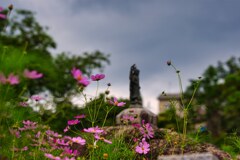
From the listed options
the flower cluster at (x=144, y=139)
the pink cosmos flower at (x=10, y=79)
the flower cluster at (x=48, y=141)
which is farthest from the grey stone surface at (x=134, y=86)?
the pink cosmos flower at (x=10, y=79)

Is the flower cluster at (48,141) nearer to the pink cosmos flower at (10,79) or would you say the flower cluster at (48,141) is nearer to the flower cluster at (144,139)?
the flower cluster at (144,139)

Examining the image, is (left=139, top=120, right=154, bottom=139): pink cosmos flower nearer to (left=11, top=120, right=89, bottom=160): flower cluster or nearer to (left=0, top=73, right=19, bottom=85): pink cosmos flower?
(left=11, top=120, right=89, bottom=160): flower cluster

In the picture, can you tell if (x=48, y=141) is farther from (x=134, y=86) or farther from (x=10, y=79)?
(x=134, y=86)

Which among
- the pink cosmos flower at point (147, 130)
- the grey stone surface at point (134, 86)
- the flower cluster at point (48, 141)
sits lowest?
the flower cluster at point (48, 141)

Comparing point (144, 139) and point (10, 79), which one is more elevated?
point (10, 79)

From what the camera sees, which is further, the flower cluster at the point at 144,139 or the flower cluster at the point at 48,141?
the flower cluster at the point at 144,139

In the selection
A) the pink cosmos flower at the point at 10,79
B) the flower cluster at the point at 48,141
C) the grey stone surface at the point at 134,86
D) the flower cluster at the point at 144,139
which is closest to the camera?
the pink cosmos flower at the point at 10,79

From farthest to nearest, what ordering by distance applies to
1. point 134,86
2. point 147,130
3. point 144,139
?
point 134,86 < point 147,130 < point 144,139

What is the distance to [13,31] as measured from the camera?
73.2 feet

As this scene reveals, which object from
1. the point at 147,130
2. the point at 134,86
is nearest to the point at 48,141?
the point at 147,130

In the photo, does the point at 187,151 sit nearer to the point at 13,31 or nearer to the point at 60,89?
the point at 60,89

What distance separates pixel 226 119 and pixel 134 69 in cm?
2894

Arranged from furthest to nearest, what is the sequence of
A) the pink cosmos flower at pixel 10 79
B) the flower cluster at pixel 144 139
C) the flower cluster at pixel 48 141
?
the flower cluster at pixel 144 139, the flower cluster at pixel 48 141, the pink cosmos flower at pixel 10 79

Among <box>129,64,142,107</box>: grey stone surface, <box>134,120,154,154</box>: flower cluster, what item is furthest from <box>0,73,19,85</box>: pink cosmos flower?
<box>129,64,142,107</box>: grey stone surface
